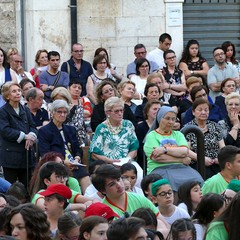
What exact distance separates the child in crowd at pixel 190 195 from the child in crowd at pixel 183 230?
5.90 ft

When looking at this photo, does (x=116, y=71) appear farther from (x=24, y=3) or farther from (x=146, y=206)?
(x=146, y=206)

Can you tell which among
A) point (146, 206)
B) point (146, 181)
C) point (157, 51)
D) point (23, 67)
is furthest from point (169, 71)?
point (146, 206)

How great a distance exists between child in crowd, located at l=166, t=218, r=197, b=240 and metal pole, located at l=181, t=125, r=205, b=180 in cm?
387

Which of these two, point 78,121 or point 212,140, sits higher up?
point 78,121

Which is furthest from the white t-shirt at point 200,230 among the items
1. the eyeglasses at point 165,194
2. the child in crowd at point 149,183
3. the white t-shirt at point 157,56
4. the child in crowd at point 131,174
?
the white t-shirt at point 157,56

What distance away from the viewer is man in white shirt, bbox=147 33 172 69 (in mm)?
19953

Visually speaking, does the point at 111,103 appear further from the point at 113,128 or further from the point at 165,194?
the point at 165,194

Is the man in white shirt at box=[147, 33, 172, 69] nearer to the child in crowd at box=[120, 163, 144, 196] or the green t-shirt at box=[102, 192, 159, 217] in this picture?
the child in crowd at box=[120, 163, 144, 196]

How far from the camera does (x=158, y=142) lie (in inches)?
Result: 575

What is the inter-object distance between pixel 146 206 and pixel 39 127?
180 inches

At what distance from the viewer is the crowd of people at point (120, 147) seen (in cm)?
1077

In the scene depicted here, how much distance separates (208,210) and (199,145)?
3339 millimetres

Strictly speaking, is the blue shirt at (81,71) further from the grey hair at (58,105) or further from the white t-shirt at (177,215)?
the white t-shirt at (177,215)

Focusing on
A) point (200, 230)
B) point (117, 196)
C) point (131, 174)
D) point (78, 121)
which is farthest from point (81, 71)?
point (200, 230)
